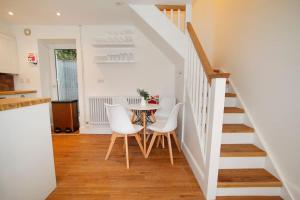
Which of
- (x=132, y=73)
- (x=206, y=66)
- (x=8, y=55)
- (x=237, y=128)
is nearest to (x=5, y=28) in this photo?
(x=8, y=55)

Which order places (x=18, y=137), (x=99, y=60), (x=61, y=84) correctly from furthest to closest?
(x=61, y=84) → (x=99, y=60) → (x=18, y=137)

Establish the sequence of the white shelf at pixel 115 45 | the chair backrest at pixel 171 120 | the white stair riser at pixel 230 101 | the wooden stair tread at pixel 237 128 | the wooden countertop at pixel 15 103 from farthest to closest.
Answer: the white shelf at pixel 115 45
the white stair riser at pixel 230 101
the chair backrest at pixel 171 120
the wooden stair tread at pixel 237 128
the wooden countertop at pixel 15 103

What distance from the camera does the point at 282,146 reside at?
155 centimetres

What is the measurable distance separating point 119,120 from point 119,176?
0.73 metres

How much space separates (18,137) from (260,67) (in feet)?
8.79

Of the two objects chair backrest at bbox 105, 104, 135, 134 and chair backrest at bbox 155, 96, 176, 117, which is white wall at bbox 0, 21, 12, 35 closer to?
chair backrest at bbox 105, 104, 135, 134

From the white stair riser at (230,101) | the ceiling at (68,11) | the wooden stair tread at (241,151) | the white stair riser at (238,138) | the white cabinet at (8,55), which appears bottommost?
the wooden stair tread at (241,151)

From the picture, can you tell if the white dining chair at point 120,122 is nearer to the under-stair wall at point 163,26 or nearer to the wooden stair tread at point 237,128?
the wooden stair tread at point 237,128

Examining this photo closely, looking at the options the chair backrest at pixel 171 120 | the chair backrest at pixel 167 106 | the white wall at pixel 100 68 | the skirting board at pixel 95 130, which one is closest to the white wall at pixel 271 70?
the chair backrest at pixel 171 120

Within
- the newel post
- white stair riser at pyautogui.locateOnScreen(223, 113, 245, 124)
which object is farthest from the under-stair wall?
the newel post

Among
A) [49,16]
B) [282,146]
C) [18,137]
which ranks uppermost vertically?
[49,16]

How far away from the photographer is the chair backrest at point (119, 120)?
2.06 m

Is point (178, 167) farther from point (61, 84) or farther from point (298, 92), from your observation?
point (61, 84)

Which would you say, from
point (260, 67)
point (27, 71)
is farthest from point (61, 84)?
point (260, 67)
